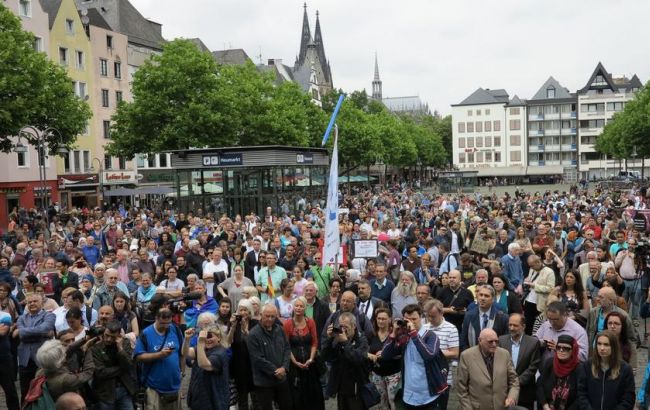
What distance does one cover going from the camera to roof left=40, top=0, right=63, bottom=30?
5097cm

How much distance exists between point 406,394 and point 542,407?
1244mm

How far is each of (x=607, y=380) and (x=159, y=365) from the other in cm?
428

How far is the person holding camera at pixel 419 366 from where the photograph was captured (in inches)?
271

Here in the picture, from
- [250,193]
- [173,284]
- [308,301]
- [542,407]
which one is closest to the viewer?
[542,407]

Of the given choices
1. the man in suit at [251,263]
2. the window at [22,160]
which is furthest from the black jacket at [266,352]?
the window at [22,160]

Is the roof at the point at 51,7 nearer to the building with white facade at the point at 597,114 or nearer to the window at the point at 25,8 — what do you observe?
the window at the point at 25,8

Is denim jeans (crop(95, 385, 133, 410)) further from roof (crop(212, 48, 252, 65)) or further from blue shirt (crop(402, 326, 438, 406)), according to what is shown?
roof (crop(212, 48, 252, 65))

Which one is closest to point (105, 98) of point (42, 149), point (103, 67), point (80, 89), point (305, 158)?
point (103, 67)

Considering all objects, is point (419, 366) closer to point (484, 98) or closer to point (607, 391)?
point (607, 391)

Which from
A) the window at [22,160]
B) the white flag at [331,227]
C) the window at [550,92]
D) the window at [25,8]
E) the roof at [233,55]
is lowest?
the white flag at [331,227]

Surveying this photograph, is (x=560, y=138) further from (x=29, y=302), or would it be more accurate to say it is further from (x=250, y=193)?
(x=29, y=302)

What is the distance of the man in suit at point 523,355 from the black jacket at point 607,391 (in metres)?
0.74

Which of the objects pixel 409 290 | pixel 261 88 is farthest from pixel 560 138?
pixel 409 290

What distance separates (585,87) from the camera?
110188 millimetres
